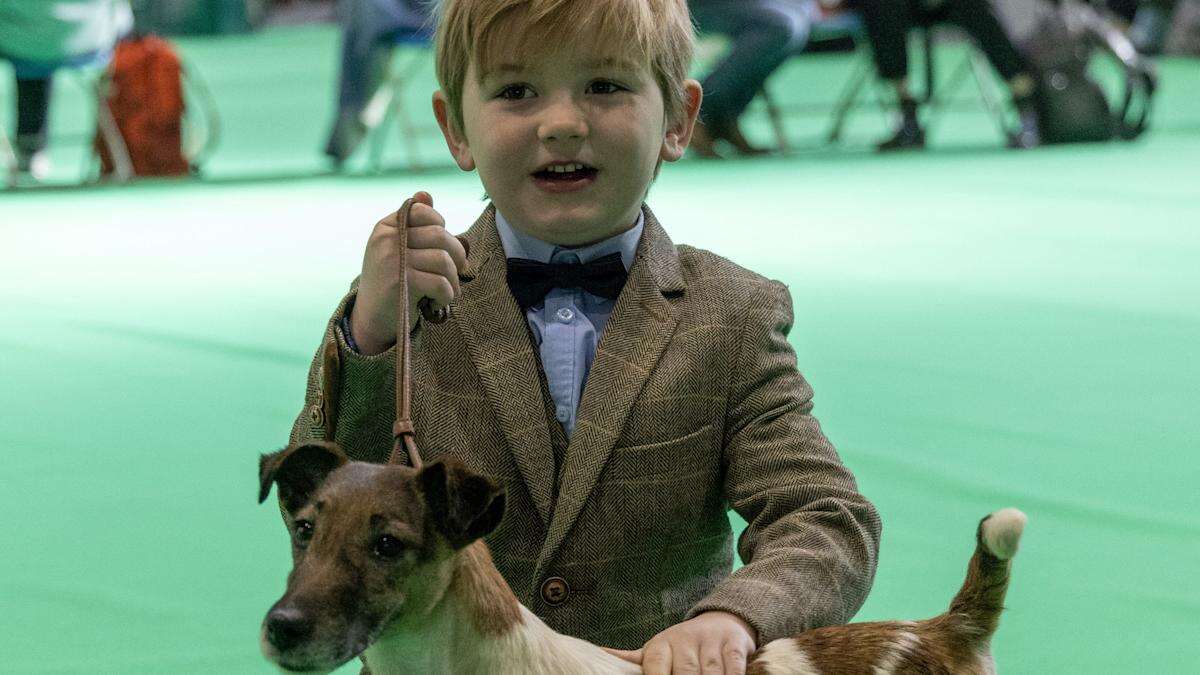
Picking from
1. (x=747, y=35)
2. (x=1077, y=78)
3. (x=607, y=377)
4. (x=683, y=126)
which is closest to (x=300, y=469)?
(x=607, y=377)

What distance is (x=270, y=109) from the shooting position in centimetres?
1206

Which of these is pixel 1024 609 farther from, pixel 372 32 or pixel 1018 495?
pixel 372 32

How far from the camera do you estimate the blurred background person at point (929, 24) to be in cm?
875

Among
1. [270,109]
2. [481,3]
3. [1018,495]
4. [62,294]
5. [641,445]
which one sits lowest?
[270,109]

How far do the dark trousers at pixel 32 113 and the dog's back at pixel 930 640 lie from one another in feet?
25.1

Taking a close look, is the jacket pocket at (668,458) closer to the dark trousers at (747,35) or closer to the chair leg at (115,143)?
the chair leg at (115,143)

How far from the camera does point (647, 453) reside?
66.6 inches

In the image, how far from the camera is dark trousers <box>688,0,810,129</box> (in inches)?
340

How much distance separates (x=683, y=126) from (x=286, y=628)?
37.8 inches

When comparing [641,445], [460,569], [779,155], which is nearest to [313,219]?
[779,155]

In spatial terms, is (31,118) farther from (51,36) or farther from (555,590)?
(555,590)

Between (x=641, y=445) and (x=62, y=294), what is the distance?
3.92m

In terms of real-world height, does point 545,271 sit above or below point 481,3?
below

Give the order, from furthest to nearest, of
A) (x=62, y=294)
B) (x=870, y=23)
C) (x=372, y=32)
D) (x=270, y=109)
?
(x=270, y=109), (x=870, y=23), (x=372, y=32), (x=62, y=294)
